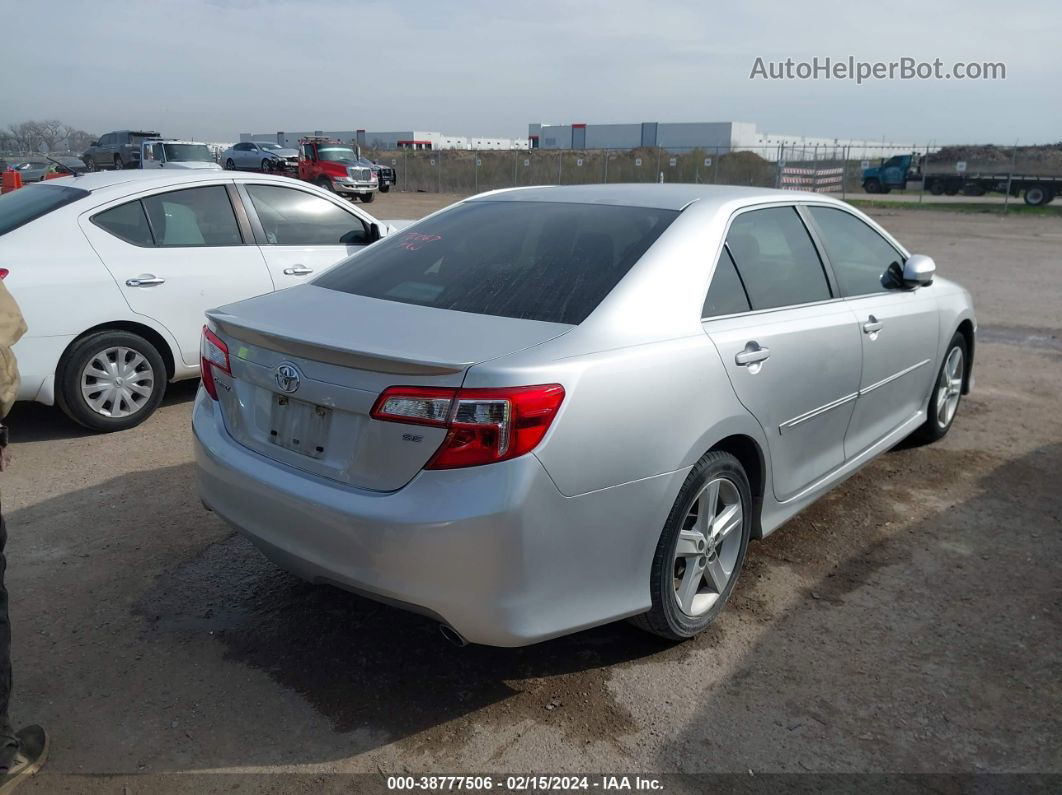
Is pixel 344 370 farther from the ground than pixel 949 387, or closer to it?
farther from the ground

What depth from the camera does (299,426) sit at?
283 centimetres

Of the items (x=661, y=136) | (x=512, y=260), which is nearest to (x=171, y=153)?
(x=512, y=260)

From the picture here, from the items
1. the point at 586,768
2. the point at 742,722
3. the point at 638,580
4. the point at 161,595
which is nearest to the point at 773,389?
the point at 638,580

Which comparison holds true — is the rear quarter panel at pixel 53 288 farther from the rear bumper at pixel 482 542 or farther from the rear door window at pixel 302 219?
the rear bumper at pixel 482 542

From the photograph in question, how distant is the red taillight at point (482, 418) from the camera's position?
2473 millimetres

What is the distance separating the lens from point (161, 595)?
363 centimetres

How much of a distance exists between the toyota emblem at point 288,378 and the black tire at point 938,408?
3993mm

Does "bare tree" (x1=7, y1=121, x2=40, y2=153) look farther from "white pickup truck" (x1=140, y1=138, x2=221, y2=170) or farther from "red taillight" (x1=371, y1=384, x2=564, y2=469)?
"red taillight" (x1=371, y1=384, x2=564, y2=469)

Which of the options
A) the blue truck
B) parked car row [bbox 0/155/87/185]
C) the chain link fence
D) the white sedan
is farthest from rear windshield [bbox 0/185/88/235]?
the blue truck

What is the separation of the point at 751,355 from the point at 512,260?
3.20 feet

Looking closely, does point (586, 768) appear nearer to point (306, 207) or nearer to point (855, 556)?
point (855, 556)

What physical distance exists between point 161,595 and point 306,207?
3.83 meters

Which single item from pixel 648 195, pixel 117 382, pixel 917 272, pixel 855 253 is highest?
pixel 648 195

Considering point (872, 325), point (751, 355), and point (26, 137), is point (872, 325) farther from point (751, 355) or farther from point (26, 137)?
point (26, 137)
